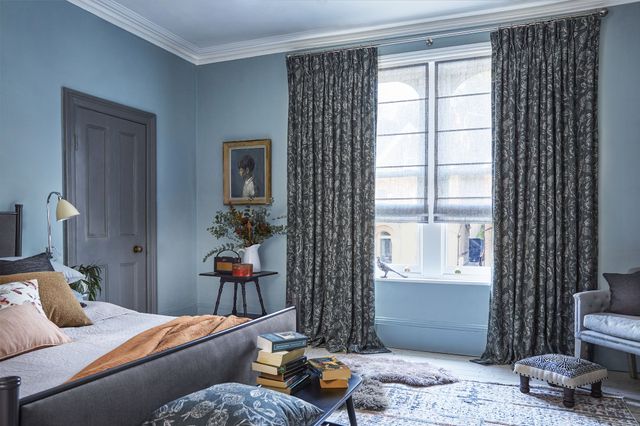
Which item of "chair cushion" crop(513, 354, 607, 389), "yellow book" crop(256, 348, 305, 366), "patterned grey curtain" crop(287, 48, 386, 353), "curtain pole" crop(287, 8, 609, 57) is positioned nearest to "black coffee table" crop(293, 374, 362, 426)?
"yellow book" crop(256, 348, 305, 366)

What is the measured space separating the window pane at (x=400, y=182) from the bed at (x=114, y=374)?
2029 mm

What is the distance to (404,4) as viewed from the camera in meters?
4.00

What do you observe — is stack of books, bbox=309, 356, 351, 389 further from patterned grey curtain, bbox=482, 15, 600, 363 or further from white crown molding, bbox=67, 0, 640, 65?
white crown molding, bbox=67, 0, 640, 65

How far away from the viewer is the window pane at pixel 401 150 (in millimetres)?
4398

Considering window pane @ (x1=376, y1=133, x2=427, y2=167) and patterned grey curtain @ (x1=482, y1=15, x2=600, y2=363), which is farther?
window pane @ (x1=376, y1=133, x2=427, y2=167)

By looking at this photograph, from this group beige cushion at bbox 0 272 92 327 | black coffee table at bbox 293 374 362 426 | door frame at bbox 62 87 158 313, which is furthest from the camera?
door frame at bbox 62 87 158 313

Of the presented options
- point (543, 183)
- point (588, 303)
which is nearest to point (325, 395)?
point (588, 303)

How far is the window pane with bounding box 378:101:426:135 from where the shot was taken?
4.41 meters

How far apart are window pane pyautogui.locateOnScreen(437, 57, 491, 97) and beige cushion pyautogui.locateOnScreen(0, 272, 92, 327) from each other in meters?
3.29

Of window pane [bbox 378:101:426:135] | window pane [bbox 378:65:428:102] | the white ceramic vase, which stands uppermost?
window pane [bbox 378:65:428:102]

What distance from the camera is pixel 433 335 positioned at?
14.2ft

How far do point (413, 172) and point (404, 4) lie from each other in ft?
4.59

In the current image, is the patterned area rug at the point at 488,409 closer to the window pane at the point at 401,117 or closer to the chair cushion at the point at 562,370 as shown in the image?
the chair cushion at the point at 562,370

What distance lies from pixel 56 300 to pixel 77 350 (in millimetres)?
622
